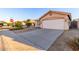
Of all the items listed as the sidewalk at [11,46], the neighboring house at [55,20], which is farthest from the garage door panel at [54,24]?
the sidewalk at [11,46]

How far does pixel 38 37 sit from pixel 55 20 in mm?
350

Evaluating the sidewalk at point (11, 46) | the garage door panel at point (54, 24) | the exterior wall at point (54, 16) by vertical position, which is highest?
the exterior wall at point (54, 16)

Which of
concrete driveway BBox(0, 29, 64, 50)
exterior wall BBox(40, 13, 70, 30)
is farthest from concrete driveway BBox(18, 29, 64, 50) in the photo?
exterior wall BBox(40, 13, 70, 30)

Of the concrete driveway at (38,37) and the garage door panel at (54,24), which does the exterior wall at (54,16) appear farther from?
the concrete driveway at (38,37)

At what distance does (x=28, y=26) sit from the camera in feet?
7.16

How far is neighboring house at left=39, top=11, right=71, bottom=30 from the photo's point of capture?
2.15 metres

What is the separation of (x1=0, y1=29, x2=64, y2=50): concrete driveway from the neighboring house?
0.26 ft

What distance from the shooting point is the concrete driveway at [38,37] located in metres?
2.11

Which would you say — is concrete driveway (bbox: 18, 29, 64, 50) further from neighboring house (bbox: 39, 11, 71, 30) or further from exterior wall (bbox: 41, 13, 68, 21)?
exterior wall (bbox: 41, 13, 68, 21)

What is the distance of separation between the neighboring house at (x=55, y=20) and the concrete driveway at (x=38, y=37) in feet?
0.26

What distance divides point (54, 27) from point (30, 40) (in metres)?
0.39
